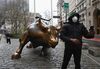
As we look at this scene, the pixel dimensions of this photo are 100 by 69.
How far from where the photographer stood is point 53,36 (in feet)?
36.7

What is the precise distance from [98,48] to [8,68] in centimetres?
560

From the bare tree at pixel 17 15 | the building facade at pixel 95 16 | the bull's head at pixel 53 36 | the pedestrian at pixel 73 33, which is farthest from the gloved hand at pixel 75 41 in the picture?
the bare tree at pixel 17 15

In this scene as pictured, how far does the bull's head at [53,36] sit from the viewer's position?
10.7 meters

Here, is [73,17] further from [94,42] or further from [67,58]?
[94,42]

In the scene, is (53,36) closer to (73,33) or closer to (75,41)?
(73,33)

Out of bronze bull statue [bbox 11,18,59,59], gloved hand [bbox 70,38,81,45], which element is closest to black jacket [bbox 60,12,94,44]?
gloved hand [bbox 70,38,81,45]

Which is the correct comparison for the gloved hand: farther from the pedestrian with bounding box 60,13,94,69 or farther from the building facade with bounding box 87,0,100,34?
the building facade with bounding box 87,0,100,34

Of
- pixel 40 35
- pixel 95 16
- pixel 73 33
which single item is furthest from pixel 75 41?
pixel 95 16

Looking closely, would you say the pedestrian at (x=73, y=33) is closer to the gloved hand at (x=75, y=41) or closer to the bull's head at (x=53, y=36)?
the gloved hand at (x=75, y=41)

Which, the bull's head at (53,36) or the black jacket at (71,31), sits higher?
the black jacket at (71,31)

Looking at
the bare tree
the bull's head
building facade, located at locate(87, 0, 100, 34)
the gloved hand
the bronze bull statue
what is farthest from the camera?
the bare tree

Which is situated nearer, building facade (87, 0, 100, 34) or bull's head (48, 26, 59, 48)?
bull's head (48, 26, 59, 48)

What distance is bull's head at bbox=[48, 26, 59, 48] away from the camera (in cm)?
1069

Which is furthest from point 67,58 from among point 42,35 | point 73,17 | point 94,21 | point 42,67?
point 94,21
